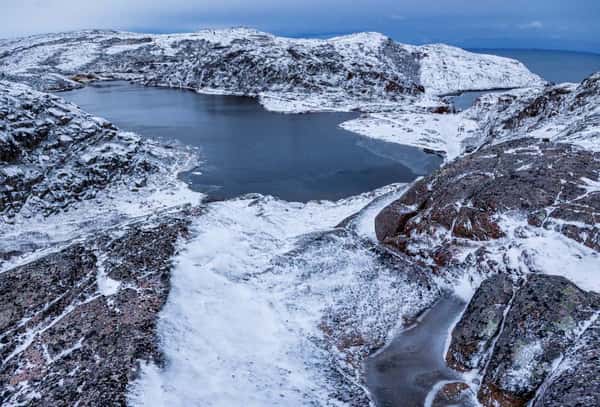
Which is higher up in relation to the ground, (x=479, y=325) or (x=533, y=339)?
(x=533, y=339)

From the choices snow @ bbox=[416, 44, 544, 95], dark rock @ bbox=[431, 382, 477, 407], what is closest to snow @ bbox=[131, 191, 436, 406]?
dark rock @ bbox=[431, 382, 477, 407]

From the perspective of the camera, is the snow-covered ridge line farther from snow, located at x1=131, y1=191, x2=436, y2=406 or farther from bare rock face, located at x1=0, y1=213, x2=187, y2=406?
bare rock face, located at x1=0, y1=213, x2=187, y2=406

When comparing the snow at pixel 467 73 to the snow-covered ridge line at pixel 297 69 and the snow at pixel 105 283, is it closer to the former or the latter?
the snow-covered ridge line at pixel 297 69

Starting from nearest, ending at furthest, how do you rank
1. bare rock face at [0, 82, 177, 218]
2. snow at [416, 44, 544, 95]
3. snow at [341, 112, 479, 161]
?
bare rock face at [0, 82, 177, 218], snow at [341, 112, 479, 161], snow at [416, 44, 544, 95]

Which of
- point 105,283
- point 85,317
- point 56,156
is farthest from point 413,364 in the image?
point 56,156

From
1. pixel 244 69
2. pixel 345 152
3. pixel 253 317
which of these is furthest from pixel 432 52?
pixel 253 317

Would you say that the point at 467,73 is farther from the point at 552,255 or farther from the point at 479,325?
the point at 479,325

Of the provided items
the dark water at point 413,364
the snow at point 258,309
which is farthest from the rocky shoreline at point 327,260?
the dark water at point 413,364
